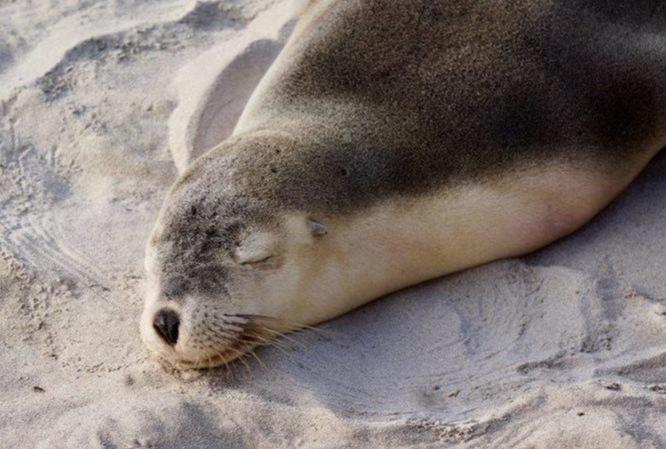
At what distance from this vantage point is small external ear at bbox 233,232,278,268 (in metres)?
4.66

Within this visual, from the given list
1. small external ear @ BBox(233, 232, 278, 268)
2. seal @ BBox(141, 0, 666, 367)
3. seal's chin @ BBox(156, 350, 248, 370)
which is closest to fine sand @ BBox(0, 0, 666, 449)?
seal's chin @ BBox(156, 350, 248, 370)

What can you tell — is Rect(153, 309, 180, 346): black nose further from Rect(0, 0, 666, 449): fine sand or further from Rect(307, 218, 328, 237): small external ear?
Rect(307, 218, 328, 237): small external ear

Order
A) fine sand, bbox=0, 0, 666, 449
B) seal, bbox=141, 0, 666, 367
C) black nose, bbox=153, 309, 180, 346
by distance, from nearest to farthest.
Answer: fine sand, bbox=0, 0, 666, 449 → black nose, bbox=153, 309, 180, 346 → seal, bbox=141, 0, 666, 367

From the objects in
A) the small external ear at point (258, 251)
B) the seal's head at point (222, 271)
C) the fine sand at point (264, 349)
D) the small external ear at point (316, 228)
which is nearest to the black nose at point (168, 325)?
the seal's head at point (222, 271)

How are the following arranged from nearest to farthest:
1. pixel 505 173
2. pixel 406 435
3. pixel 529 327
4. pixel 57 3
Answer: pixel 406 435 < pixel 529 327 < pixel 505 173 < pixel 57 3

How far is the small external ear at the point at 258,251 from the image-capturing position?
4.66 meters

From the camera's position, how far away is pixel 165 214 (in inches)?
189

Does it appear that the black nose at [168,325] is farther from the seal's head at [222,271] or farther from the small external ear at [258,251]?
the small external ear at [258,251]

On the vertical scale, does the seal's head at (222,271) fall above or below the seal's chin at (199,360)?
above

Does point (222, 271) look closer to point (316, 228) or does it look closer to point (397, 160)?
point (316, 228)

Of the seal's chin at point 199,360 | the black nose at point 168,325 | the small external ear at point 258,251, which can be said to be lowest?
the seal's chin at point 199,360

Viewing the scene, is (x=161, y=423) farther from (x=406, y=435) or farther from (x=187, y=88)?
(x=187, y=88)

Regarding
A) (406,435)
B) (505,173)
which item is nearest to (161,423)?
(406,435)

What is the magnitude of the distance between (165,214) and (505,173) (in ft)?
4.56
